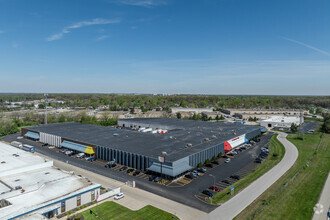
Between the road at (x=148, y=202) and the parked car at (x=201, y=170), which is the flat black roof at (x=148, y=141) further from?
the road at (x=148, y=202)

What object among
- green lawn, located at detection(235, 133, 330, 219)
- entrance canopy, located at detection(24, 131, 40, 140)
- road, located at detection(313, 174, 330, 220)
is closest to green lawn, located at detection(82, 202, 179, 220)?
green lawn, located at detection(235, 133, 330, 219)

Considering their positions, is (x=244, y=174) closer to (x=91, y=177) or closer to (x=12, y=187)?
(x=91, y=177)

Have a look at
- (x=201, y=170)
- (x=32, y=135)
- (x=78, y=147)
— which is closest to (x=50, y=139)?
(x=32, y=135)

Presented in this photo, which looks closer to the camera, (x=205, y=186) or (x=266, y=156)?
(x=205, y=186)

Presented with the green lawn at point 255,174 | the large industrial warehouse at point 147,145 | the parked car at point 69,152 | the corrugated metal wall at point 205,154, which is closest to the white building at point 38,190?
the large industrial warehouse at point 147,145

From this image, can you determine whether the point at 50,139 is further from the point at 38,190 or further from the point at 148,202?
the point at 148,202

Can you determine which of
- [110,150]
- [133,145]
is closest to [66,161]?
[110,150]
